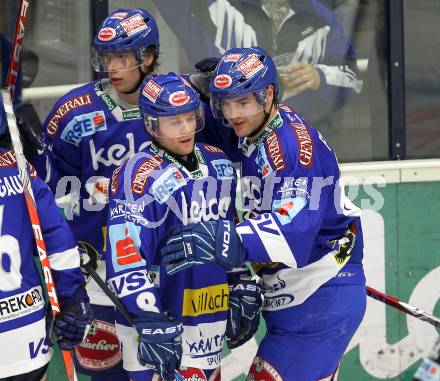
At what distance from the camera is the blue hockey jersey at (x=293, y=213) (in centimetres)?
422

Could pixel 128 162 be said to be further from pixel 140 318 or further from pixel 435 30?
pixel 435 30

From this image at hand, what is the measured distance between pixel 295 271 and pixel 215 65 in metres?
0.90

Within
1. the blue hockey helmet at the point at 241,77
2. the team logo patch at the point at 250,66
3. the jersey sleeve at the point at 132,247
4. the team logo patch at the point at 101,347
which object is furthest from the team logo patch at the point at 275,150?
the team logo patch at the point at 101,347

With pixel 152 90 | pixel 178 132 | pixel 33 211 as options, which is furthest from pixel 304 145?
pixel 33 211

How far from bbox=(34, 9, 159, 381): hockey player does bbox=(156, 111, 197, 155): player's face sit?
0.42m

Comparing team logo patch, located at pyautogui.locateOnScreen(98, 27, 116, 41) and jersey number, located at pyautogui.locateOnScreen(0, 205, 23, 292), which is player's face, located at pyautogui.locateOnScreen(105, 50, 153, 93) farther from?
jersey number, located at pyautogui.locateOnScreen(0, 205, 23, 292)

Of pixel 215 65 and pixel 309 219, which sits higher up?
pixel 215 65

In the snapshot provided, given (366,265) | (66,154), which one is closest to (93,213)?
(66,154)

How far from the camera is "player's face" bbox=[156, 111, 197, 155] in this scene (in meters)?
4.30

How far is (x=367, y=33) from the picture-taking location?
581cm

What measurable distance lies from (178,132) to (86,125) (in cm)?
55

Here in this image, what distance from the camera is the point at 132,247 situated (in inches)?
164

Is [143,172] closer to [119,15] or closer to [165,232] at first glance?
[165,232]

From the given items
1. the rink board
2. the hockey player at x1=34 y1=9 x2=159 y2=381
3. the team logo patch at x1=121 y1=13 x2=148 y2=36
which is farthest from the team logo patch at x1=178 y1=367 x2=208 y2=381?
the rink board
